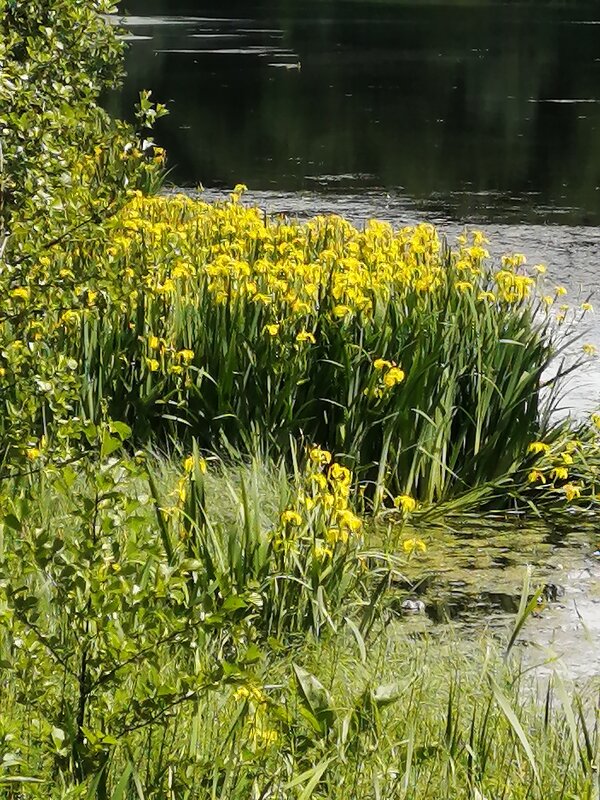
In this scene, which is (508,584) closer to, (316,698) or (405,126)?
(316,698)

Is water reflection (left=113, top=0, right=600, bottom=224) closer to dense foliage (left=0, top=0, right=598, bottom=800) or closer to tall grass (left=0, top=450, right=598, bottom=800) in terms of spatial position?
dense foliage (left=0, top=0, right=598, bottom=800)

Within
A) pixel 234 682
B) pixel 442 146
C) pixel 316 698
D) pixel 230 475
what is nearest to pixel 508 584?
pixel 230 475

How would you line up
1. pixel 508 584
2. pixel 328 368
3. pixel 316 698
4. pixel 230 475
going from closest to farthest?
pixel 316 698 < pixel 508 584 < pixel 230 475 < pixel 328 368

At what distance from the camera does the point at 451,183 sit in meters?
15.5

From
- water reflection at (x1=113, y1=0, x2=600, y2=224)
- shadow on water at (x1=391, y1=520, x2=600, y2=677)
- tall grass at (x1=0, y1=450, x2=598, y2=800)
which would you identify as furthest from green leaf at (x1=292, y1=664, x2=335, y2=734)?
water reflection at (x1=113, y1=0, x2=600, y2=224)

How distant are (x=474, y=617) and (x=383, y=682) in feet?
4.18

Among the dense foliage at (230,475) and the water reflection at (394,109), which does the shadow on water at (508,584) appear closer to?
the dense foliage at (230,475)

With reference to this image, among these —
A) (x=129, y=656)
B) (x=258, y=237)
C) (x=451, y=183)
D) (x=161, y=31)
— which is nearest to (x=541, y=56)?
(x=161, y=31)

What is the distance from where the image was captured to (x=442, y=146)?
721 inches

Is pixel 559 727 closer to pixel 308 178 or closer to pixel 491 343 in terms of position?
pixel 491 343

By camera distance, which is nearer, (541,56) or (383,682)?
(383,682)

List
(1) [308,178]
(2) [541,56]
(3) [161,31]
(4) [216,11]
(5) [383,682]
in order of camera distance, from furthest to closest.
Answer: (4) [216,11] → (3) [161,31] → (2) [541,56] → (1) [308,178] → (5) [383,682]

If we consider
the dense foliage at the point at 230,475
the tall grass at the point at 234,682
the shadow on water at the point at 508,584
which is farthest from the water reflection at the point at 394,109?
the tall grass at the point at 234,682

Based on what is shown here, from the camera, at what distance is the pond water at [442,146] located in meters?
5.37
